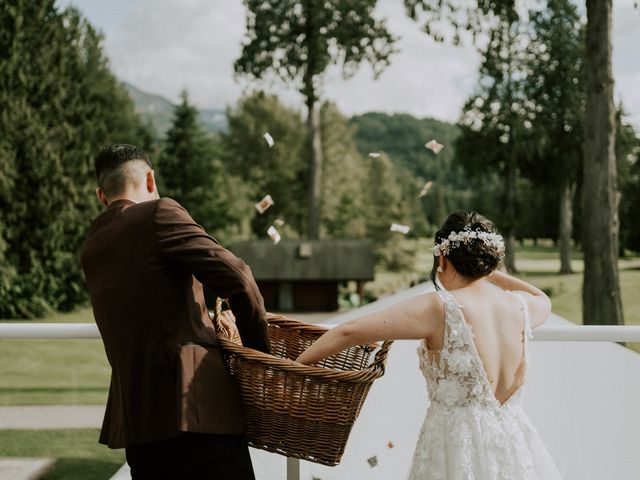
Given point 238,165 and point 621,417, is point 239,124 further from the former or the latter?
point 621,417

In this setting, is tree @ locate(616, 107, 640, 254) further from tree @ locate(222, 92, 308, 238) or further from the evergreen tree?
tree @ locate(222, 92, 308, 238)

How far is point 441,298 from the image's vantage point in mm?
2299

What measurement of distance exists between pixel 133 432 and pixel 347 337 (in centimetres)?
73

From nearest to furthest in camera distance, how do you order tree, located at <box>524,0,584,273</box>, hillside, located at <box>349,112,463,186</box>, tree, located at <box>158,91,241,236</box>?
tree, located at <box>524,0,584,273</box> → tree, located at <box>158,91,241,236</box> → hillside, located at <box>349,112,463,186</box>

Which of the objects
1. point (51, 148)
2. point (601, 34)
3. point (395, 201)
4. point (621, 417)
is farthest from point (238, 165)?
point (621, 417)

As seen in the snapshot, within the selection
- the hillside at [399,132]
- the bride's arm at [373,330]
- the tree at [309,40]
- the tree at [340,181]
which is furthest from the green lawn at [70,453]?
the hillside at [399,132]

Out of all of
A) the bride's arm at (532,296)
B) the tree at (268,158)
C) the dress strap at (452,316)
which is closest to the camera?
the dress strap at (452,316)

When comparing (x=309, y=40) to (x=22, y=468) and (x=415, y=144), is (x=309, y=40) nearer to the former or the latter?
(x=22, y=468)

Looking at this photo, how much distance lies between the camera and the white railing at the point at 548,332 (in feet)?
8.82

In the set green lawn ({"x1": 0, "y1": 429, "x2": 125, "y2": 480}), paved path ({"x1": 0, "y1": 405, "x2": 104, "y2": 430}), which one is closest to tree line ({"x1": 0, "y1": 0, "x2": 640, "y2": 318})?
paved path ({"x1": 0, "y1": 405, "x2": 104, "y2": 430})

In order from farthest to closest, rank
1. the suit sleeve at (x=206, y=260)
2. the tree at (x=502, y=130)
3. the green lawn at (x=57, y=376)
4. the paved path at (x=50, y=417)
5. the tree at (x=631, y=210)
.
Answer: the tree at (x=631, y=210) → the tree at (x=502, y=130) → the green lawn at (x=57, y=376) → the paved path at (x=50, y=417) → the suit sleeve at (x=206, y=260)

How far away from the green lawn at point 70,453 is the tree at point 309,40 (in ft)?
73.3

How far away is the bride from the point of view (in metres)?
2.32

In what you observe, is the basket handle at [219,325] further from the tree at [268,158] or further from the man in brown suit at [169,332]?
the tree at [268,158]
